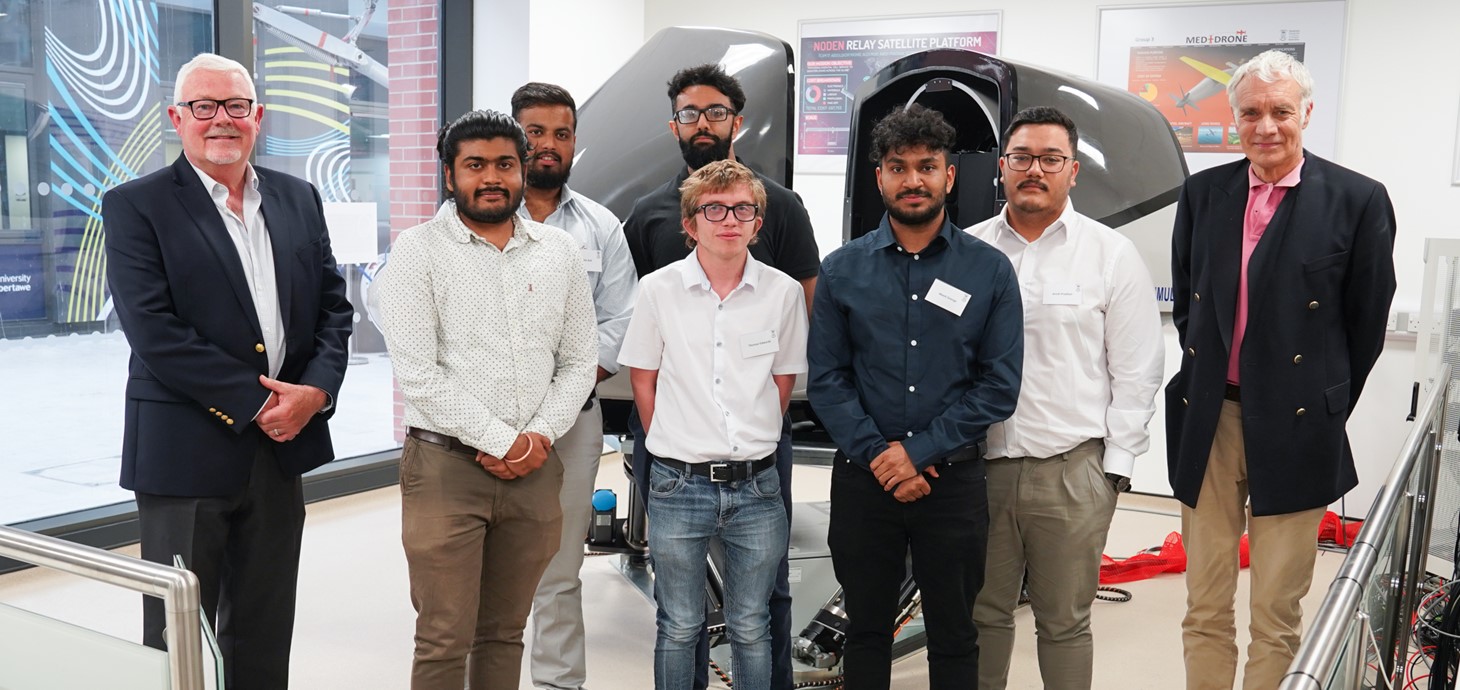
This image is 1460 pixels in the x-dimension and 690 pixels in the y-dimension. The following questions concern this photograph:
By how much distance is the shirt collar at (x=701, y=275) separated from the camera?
8.16 feet

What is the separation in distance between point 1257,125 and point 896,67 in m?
1.71

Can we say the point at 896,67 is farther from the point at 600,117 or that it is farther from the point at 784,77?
the point at 600,117

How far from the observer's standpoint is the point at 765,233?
2797 millimetres

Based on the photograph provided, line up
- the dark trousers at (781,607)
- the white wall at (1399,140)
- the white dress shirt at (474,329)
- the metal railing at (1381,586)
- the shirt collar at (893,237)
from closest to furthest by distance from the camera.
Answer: the metal railing at (1381,586), the white dress shirt at (474,329), the shirt collar at (893,237), the dark trousers at (781,607), the white wall at (1399,140)

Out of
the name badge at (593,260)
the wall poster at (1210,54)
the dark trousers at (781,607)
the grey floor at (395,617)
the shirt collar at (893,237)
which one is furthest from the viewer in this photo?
the wall poster at (1210,54)

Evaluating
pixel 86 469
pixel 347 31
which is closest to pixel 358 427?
pixel 86 469

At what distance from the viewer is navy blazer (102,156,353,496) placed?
7.59 ft

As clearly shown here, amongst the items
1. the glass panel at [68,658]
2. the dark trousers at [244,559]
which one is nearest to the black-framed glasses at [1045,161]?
the dark trousers at [244,559]

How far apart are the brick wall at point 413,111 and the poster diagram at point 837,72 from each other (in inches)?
81.5

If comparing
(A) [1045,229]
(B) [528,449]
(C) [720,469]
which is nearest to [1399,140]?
(A) [1045,229]

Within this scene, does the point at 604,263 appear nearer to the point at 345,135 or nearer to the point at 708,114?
the point at 708,114

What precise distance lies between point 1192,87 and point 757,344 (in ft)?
13.0

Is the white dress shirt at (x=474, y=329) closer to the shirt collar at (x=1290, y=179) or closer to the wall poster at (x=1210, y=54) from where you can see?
the shirt collar at (x=1290, y=179)

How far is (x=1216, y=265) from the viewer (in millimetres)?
2512
